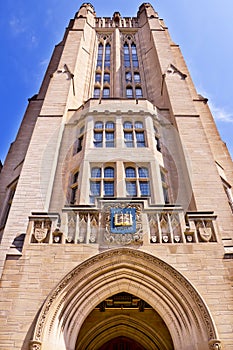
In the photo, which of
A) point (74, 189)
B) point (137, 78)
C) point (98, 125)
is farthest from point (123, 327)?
point (137, 78)

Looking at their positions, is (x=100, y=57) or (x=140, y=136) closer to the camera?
(x=140, y=136)

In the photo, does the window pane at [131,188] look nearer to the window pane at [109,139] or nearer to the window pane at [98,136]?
the window pane at [109,139]

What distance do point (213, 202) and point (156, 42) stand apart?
18.7 meters

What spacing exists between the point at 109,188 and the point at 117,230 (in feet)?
13.8

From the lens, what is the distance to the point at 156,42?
92.0 feet

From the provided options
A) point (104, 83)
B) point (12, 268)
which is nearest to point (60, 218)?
point (12, 268)

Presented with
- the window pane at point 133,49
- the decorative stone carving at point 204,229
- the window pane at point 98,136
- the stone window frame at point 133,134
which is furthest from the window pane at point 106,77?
the decorative stone carving at point 204,229

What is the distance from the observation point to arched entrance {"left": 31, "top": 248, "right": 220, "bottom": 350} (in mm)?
9047

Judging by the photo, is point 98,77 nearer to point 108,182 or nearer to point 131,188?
point 108,182

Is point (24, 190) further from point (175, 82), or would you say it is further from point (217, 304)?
point (175, 82)

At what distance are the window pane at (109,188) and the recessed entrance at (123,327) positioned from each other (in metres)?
4.57

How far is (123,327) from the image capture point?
1184 cm

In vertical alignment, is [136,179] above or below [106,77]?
below

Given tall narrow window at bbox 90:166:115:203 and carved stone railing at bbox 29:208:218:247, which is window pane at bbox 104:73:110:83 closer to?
tall narrow window at bbox 90:166:115:203
